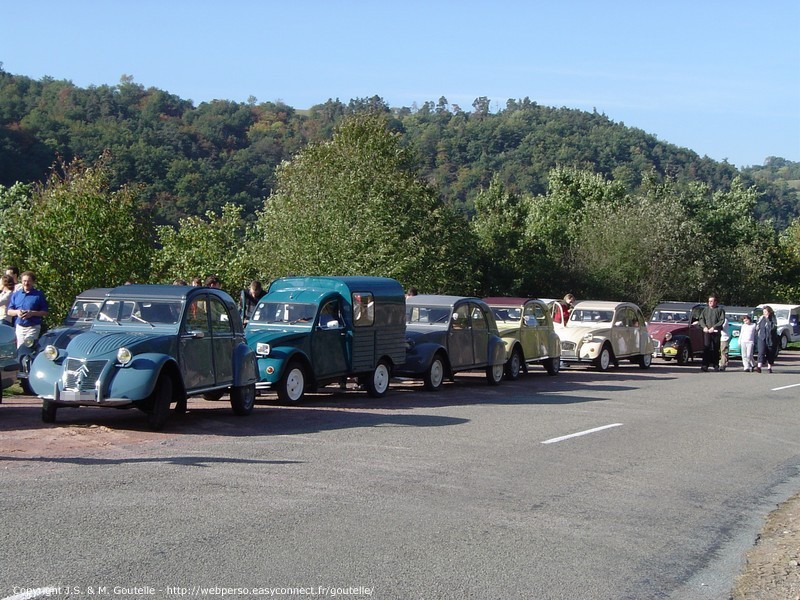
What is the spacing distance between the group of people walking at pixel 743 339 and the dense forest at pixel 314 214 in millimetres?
9518

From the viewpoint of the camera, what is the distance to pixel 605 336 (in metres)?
26.9

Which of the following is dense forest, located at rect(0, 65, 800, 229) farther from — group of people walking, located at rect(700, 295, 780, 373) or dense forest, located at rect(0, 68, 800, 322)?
group of people walking, located at rect(700, 295, 780, 373)

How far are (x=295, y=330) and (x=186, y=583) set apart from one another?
1047 cm

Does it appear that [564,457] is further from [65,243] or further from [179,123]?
[179,123]

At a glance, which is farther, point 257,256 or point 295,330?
point 257,256

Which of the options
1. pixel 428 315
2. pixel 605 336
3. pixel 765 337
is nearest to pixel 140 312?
pixel 428 315

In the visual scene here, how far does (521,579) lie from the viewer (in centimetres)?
669

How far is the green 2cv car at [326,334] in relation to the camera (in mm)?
15867

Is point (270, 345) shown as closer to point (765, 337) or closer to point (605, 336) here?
point (605, 336)

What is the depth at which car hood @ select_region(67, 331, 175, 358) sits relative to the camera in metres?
12.4

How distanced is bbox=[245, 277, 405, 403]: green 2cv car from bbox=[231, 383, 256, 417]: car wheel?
93cm

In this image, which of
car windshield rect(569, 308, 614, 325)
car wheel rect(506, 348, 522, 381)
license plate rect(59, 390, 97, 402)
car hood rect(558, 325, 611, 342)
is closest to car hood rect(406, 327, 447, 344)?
car wheel rect(506, 348, 522, 381)

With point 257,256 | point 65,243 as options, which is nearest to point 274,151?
point 257,256

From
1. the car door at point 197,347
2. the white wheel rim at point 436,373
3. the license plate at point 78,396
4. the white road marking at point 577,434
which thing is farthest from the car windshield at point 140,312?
the white wheel rim at point 436,373
